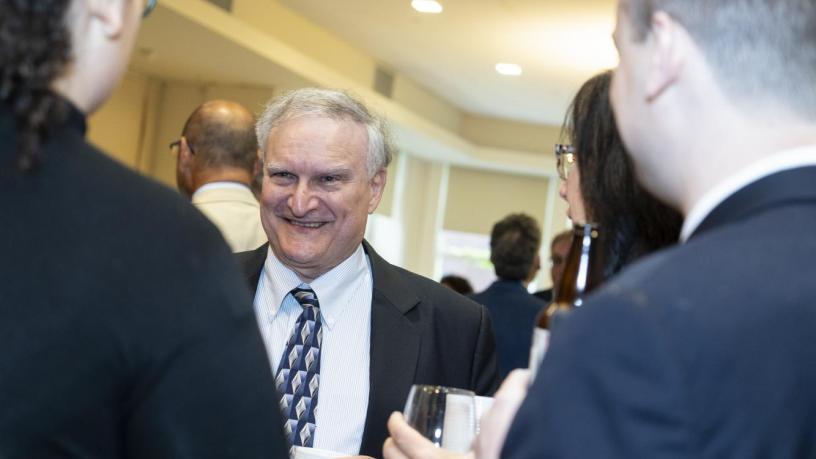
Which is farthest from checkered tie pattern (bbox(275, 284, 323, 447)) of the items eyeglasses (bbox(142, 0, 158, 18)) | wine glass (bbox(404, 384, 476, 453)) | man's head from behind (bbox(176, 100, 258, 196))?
man's head from behind (bbox(176, 100, 258, 196))

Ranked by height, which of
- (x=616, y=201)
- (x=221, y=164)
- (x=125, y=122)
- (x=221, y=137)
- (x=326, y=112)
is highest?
(x=125, y=122)

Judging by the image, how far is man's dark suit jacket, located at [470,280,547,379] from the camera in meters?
4.77

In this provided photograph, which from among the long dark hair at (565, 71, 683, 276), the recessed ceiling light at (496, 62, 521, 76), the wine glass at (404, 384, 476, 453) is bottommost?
the wine glass at (404, 384, 476, 453)

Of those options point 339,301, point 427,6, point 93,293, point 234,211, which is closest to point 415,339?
point 339,301

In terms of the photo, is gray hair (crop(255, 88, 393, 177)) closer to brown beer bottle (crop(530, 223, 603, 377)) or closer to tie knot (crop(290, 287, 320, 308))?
tie knot (crop(290, 287, 320, 308))

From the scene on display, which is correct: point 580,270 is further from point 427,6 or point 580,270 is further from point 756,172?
point 427,6

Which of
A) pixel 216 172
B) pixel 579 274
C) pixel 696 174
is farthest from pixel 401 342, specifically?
pixel 216 172

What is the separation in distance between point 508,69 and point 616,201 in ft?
31.6

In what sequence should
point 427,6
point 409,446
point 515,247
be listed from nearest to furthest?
point 409,446
point 515,247
point 427,6

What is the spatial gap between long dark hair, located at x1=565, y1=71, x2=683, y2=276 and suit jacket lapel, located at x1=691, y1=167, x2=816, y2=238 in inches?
26.0

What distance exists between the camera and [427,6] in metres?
8.95

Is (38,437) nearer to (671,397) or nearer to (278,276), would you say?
(671,397)

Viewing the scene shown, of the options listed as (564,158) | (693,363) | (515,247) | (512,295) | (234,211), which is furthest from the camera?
(515,247)

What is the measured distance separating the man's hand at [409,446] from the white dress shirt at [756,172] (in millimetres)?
532
